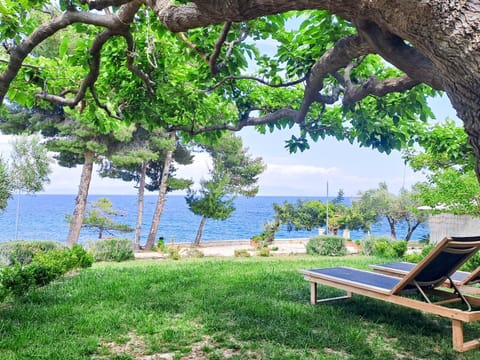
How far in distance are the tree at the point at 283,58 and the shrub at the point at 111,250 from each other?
7212mm

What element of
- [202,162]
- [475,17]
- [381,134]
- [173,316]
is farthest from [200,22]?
[202,162]

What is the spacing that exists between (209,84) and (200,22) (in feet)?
10.0

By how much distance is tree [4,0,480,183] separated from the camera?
1.43m

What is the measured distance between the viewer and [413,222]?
2559 centimetres

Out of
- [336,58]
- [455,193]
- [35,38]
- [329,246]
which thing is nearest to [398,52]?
[336,58]

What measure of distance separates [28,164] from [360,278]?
15697mm

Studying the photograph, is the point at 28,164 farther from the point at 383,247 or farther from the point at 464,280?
the point at 464,280

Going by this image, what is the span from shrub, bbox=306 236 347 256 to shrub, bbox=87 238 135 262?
6504mm

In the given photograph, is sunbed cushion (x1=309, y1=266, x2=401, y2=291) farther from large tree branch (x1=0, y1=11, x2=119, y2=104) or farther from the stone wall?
the stone wall

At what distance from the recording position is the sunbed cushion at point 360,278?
147 inches

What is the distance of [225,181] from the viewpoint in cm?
2169

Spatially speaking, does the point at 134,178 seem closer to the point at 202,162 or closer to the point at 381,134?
the point at 202,162

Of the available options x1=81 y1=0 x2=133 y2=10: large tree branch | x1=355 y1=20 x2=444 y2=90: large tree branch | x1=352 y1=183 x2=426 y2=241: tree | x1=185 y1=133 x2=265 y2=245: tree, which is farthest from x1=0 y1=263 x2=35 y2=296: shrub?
x1=352 y1=183 x2=426 y2=241: tree

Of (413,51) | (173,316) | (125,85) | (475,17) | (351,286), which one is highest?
(125,85)
